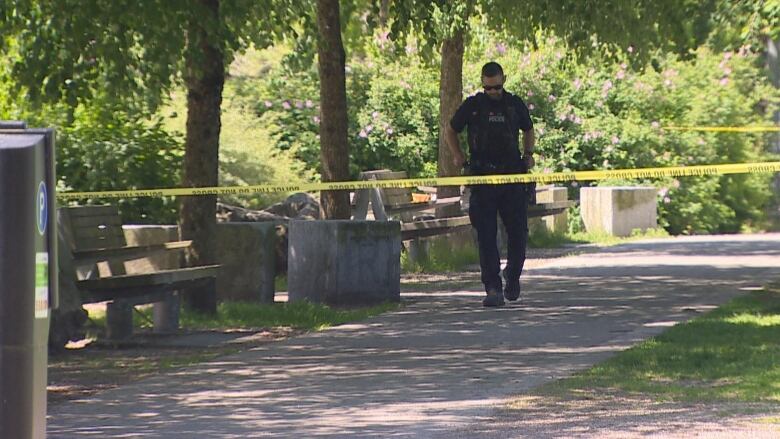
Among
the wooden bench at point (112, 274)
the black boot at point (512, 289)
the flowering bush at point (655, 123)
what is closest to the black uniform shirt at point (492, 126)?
the black boot at point (512, 289)

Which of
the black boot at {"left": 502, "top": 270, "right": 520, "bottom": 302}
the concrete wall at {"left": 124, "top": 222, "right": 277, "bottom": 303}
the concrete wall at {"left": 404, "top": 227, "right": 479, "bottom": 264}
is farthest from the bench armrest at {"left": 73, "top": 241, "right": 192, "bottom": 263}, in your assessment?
the concrete wall at {"left": 404, "top": 227, "right": 479, "bottom": 264}

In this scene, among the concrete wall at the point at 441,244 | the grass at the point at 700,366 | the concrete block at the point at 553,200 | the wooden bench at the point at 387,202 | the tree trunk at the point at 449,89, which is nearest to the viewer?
the grass at the point at 700,366

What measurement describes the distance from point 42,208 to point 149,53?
756cm

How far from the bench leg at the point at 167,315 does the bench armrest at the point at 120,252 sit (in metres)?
0.36

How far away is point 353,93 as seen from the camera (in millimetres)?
25969

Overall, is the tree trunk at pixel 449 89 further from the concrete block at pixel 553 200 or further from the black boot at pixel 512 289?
the black boot at pixel 512 289

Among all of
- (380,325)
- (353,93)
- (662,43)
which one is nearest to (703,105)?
(353,93)

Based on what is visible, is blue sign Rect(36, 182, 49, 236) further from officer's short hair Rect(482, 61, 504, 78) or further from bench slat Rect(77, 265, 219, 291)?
officer's short hair Rect(482, 61, 504, 78)

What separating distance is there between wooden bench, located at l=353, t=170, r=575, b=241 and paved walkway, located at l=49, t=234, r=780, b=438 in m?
1.12

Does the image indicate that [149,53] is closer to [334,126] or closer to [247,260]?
[247,260]

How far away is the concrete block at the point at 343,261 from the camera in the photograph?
12828mm

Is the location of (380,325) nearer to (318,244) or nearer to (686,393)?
(318,244)

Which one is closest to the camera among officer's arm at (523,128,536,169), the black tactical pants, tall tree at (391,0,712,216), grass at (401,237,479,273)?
the black tactical pants

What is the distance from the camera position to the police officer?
12336 millimetres
